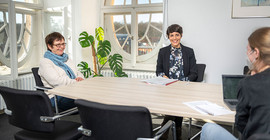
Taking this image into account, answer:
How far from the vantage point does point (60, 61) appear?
303 centimetres

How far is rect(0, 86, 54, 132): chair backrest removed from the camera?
5.77ft

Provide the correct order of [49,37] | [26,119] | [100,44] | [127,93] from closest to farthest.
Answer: [26,119], [127,93], [49,37], [100,44]

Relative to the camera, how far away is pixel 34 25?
472 cm

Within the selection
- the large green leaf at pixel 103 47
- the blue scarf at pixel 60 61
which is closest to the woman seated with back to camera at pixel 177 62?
the blue scarf at pixel 60 61

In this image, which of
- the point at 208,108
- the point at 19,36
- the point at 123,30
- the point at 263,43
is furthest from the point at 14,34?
the point at 263,43

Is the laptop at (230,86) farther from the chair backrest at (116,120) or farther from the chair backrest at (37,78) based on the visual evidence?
the chair backrest at (37,78)

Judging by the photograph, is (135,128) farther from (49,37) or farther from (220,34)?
(220,34)

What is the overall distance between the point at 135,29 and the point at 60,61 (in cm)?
206

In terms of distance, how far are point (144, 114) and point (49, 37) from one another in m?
2.10

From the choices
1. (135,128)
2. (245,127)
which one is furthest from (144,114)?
(245,127)

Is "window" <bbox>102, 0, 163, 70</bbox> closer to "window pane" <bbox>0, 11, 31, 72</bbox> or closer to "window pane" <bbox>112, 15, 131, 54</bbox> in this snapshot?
"window pane" <bbox>112, 15, 131, 54</bbox>

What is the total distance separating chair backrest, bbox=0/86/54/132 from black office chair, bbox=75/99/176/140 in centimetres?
42

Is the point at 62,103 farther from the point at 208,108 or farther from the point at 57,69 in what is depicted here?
the point at 208,108

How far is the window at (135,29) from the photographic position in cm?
464
